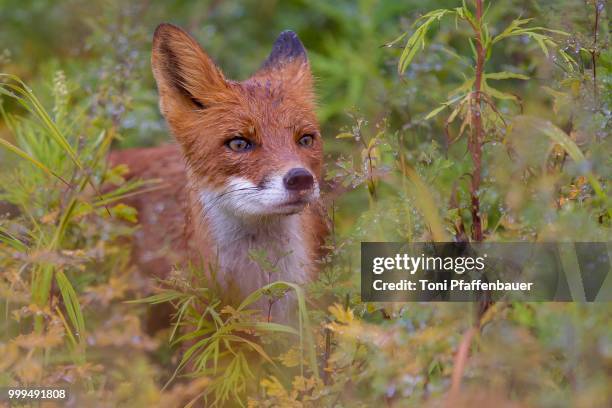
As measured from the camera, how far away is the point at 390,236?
467 centimetres

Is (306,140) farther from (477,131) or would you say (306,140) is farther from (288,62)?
(477,131)

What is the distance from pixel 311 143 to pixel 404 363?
1875mm

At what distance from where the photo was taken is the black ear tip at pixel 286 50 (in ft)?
19.2

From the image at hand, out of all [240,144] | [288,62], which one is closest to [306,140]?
[240,144]

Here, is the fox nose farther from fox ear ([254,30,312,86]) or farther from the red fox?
fox ear ([254,30,312,86])

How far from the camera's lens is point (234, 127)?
5.04 m

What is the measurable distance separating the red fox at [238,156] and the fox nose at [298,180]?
0.11m

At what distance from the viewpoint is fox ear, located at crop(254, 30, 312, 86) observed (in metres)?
5.68

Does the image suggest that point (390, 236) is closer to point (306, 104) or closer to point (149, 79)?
point (306, 104)

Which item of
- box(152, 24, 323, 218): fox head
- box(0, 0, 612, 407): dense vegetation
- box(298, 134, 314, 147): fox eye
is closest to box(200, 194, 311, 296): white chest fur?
box(152, 24, 323, 218): fox head

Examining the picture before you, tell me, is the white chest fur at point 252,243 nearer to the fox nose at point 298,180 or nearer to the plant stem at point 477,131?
the fox nose at point 298,180

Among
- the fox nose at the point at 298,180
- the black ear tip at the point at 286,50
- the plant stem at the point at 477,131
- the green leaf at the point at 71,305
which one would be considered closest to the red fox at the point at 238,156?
the fox nose at the point at 298,180

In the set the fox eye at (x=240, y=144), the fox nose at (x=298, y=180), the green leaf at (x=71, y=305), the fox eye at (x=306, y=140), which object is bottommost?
the green leaf at (x=71, y=305)

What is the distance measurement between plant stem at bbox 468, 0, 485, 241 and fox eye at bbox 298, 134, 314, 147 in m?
1.14
